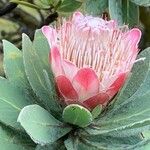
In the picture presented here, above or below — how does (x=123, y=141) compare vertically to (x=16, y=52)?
below

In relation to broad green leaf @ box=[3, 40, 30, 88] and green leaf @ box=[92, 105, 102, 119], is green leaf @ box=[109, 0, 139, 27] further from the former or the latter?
green leaf @ box=[92, 105, 102, 119]

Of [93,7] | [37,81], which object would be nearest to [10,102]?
[37,81]

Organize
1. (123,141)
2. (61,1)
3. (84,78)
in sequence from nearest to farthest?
(84,78)
(123,141)
(61,1)

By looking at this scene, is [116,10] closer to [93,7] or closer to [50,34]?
[93,7]

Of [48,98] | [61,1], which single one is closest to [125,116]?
[48,98]

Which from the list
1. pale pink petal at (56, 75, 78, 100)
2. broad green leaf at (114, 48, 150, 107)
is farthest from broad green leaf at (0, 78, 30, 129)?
broad green leaf at (114, 48, 150, 107)

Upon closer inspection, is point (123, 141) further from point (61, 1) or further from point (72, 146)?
point (61, 1)

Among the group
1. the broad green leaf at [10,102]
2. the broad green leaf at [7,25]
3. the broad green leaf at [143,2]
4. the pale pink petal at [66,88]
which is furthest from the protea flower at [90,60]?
the broad green leaf at [7,25]
